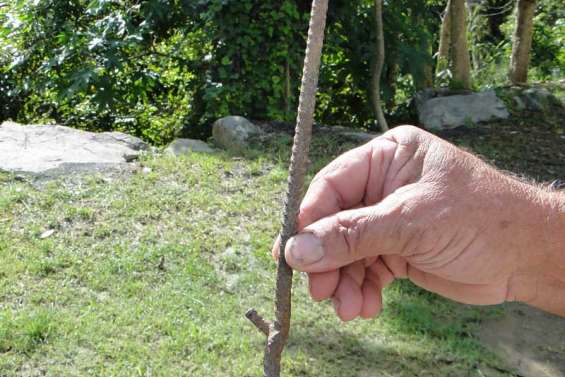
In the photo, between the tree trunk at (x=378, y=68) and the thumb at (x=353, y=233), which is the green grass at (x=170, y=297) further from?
the tree trunk at (x=378, y=68)

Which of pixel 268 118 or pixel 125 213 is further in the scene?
pixel 268 118

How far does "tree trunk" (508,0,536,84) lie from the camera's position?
363 inches

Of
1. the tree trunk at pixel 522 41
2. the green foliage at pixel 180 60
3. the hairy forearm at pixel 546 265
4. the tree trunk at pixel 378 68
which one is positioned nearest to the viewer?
the hairy forearm at pixel 546 265

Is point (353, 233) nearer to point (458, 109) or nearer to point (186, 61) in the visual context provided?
point (186, 61)

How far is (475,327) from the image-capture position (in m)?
4.30

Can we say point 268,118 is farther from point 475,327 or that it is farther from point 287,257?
point 287,257

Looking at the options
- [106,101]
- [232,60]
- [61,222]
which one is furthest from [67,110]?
[61,222]

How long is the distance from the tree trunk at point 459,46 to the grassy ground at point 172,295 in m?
3.59

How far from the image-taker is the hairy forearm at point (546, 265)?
2.27m

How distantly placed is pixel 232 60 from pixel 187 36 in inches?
25.0

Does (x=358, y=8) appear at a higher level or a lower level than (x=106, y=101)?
higher

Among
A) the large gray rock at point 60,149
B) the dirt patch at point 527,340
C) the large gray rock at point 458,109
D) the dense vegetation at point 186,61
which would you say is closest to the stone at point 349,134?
the dense vegetation at point 186,61

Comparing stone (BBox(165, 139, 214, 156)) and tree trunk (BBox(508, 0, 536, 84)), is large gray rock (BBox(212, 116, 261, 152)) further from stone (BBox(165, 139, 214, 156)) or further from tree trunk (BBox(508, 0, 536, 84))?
tree trunk (BBox(508, 0, 536, 84))

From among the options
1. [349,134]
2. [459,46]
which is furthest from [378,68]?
[459,46]
